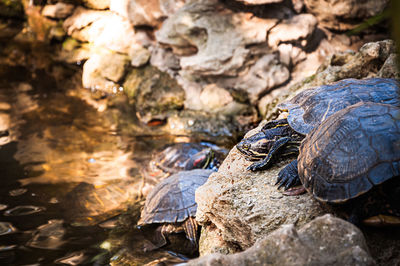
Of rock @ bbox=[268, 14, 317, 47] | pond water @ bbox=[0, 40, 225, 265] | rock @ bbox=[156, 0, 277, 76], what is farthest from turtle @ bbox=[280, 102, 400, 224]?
rock @ bbox=[268, 14, 317, 47]

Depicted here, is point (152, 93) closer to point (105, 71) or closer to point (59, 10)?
point (105, 71)

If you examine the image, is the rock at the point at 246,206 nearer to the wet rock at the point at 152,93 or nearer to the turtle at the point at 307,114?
the turtle at the point at 307,114

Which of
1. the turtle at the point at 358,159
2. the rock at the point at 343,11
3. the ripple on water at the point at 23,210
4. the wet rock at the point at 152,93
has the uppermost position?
the turtle at the point at 358,159

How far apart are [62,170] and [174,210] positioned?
7.30 ft

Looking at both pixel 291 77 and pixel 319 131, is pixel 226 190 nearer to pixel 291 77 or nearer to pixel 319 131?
pixel 319 131

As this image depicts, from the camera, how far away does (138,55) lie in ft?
26.3

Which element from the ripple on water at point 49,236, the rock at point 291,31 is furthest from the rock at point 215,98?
→ the ripple on water at point 49,236

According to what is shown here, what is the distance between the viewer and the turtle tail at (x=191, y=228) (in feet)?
12.2

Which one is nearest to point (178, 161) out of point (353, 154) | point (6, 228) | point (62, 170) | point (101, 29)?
point (62, 170)

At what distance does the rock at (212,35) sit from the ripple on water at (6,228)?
4.12 meters

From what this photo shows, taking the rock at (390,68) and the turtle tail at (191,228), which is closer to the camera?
the rock at (390,68)

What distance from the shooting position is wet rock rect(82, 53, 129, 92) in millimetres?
8120

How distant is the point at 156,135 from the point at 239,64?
1985mm

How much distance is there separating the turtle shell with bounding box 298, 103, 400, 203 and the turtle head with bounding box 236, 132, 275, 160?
0.62 m
